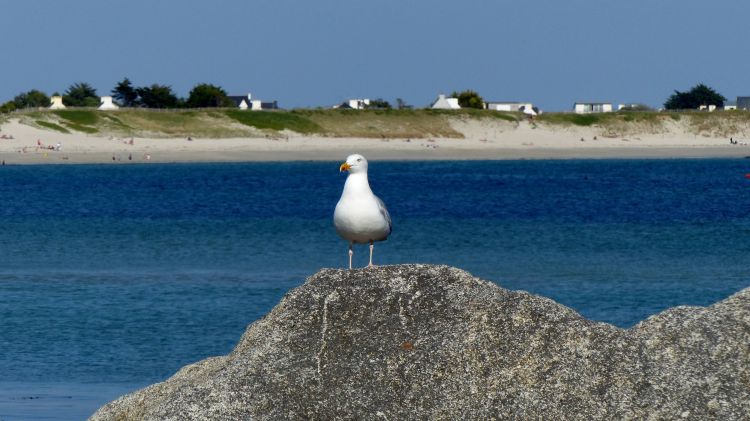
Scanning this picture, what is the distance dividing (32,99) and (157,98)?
56.8 ft

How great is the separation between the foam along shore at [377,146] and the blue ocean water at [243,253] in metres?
19.1

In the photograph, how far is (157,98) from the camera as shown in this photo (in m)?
155

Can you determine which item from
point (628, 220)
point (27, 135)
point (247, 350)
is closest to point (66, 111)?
point (27, 135)

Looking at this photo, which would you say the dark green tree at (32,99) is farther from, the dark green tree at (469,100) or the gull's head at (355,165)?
the gull's head at (355,165)

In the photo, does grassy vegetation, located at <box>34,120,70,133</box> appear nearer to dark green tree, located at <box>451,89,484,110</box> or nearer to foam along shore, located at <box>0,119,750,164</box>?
foam along shore, located at <box>0,119,750,164</box>

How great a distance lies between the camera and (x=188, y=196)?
80.6 m

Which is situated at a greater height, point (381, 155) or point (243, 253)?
point (381, 155)

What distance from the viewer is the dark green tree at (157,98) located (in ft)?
509

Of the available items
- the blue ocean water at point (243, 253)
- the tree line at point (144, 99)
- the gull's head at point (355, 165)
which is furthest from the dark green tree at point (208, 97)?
the gull's head at point (355, 165)

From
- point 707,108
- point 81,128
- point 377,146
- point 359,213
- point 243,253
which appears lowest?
point 243,253

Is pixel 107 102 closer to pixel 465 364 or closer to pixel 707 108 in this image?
pixel 707 108

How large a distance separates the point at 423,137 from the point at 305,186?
5838 centimetres

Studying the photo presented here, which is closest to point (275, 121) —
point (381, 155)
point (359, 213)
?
point (381, 155)

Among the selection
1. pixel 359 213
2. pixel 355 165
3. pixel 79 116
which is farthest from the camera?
pixel 79 116
